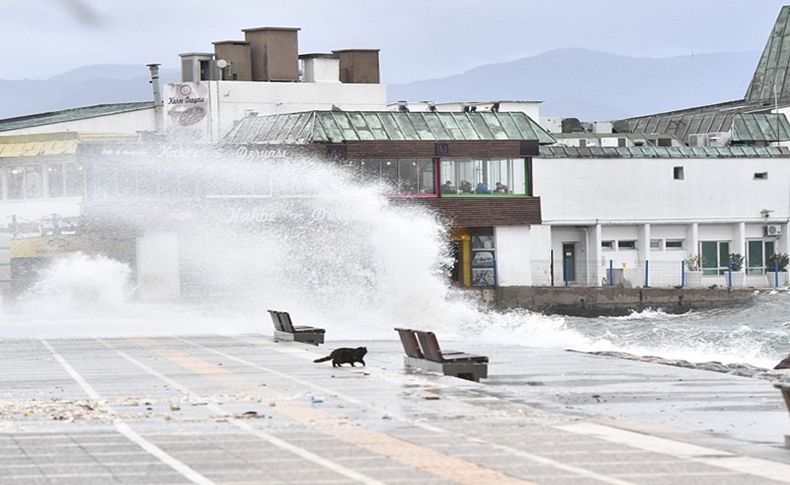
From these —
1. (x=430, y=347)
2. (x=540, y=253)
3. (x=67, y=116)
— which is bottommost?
(x=430, y=347)

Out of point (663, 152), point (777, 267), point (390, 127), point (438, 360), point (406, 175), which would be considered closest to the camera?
point (438, 360)

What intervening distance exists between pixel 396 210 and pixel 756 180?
24.9 m

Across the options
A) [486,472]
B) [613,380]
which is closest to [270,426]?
[486,472]

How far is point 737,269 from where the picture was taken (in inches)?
3583

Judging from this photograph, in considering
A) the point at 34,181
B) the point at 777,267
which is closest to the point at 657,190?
the point at 777,267

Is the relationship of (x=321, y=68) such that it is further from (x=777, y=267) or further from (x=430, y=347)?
(x=430, y=347)

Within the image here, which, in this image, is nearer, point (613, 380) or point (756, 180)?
point (613, 380)

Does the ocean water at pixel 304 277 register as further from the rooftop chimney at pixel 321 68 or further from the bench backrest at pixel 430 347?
the rooftop chimney at pixel 321 68

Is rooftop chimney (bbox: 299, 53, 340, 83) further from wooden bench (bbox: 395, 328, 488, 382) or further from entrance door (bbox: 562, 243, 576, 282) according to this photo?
wooden bench (bbox: 395, 328, 488, 382)

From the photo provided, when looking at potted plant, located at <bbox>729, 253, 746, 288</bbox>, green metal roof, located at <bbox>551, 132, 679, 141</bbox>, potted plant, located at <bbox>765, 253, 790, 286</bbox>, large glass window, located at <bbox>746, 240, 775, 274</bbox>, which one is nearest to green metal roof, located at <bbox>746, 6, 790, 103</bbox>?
green metal roof, located at <bbox>551, 132, 679, 141</bbox>

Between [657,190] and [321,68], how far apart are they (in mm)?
23465

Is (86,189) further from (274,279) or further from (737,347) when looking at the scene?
(737,347)

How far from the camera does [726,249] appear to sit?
9344cm

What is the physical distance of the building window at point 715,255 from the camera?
9206 cm
